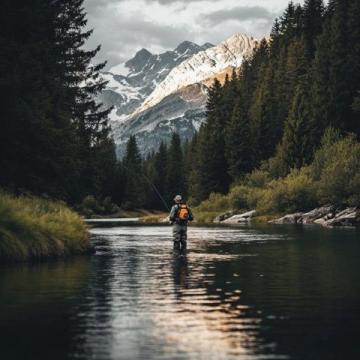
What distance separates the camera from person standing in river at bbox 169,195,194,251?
3111 centimetres

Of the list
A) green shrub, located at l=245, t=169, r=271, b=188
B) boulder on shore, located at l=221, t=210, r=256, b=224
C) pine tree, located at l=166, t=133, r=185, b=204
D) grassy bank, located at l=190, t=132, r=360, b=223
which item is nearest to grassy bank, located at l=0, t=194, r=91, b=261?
grassy bank, located at l=190, t=132, r=360, b=223

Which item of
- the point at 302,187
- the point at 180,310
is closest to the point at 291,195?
the point at 302,187

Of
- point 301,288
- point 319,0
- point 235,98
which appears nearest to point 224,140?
point 235,98

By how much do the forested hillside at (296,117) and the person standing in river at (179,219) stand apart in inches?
1765

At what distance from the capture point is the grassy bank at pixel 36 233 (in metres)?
24.7

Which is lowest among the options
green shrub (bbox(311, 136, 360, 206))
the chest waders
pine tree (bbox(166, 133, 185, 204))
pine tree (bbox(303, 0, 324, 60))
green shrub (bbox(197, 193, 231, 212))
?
the chest waders

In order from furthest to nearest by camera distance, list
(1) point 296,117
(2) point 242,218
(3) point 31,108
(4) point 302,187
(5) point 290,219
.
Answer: (1) point 296,117
(2) point 242,218
(4) point 302,187
(5) point 290,219
(3) point 31,108

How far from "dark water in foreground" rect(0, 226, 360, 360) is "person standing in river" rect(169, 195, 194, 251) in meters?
4.30

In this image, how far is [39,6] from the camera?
3703cm

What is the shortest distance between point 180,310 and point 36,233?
12240 mm

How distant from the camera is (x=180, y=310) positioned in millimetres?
14789

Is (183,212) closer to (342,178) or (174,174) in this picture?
(342,178)

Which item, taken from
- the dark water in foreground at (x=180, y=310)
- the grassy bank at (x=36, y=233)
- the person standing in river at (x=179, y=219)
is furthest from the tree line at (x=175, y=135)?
the dark water in foreground at (x=180, y=310)

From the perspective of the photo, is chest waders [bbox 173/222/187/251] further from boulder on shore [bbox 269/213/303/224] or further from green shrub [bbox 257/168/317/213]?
green shrub [bbox 257/168/317/213]
